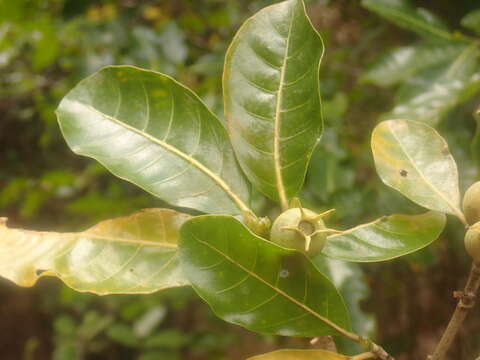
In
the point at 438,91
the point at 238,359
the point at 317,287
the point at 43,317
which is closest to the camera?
the point at 317,287

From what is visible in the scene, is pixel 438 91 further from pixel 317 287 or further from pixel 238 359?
pixel 238 359

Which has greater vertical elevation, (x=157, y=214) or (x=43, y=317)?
(x=157, y=214)

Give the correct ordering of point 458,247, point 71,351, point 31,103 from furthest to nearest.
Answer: point 31,103 < point 71,351 < point 458,247

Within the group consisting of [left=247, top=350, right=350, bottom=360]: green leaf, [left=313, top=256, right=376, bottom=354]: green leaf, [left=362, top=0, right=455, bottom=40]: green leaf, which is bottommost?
[left=313, top=256, right=376, bottom=354]: green leaf

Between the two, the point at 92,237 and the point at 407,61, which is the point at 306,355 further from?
the point at 407,61

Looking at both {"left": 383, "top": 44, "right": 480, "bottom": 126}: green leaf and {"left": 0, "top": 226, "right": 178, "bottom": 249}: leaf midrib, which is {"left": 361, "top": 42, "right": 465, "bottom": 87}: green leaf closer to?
{"left": 383, "top": 44, "right": 480, "bottom": 126}: green leaf

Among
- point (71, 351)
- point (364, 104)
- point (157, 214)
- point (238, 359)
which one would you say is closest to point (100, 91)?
point (157, 214)

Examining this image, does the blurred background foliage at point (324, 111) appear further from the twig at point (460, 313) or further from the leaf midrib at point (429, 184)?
the twig at point (460, 313)

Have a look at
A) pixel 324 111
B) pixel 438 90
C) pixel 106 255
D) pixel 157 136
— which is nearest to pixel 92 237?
pixel 106 255

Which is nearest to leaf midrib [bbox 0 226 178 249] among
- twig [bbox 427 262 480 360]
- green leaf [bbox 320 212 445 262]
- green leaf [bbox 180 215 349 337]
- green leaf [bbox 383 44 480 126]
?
green leaf [bbox 180 215 349 337]
